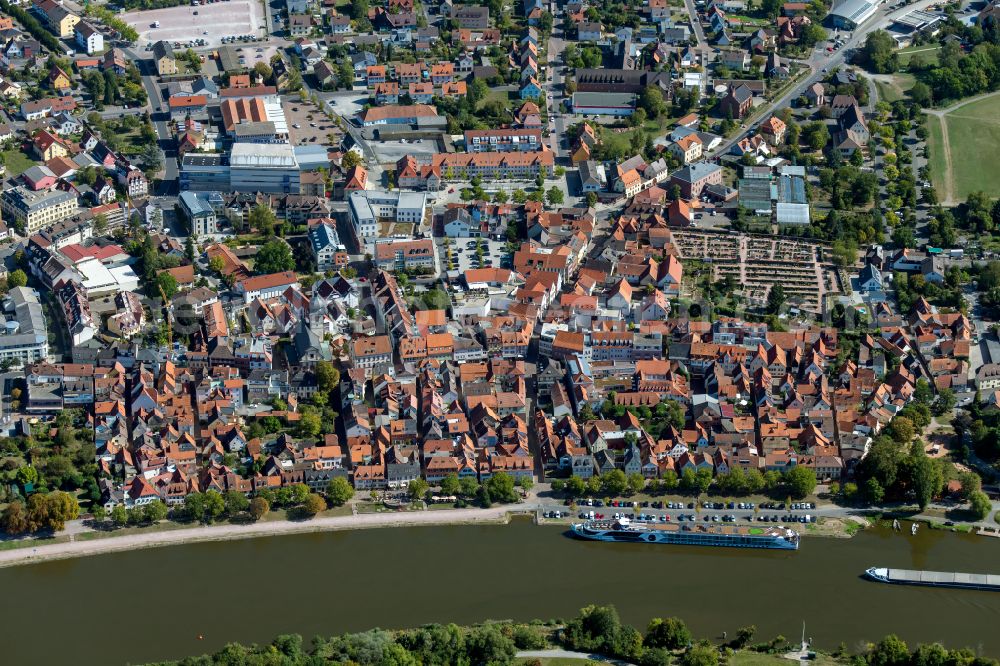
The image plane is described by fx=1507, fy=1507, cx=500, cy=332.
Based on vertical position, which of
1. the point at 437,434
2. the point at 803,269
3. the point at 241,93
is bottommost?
the point at 437,434

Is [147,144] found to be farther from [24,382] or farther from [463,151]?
[24,382]

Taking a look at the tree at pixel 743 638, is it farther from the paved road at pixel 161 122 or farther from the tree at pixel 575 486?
the paved road at pixel 161 122

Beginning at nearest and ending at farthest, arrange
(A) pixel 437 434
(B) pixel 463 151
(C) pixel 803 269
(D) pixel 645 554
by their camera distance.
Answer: (D) pixel 645 554
(A) pixel 437 434
(C) pixel 803 269
(B) pixel 463 151

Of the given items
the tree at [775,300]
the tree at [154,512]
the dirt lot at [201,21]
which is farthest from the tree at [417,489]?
the dirt lot at [201,21]

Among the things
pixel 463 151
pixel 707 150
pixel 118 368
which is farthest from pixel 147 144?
pixel 707 150

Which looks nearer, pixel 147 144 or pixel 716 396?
pixel 716 396

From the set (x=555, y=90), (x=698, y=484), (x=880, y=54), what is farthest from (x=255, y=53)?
(x=698, y=484)
